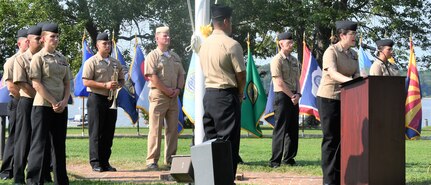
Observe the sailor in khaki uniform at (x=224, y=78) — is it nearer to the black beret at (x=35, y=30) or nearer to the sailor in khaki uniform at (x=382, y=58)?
the black beret at (x=35, y=30)

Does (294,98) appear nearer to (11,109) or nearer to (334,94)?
(334,94)

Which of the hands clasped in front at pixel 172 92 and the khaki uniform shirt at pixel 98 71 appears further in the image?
the hands clasped in front at pixel 172 92

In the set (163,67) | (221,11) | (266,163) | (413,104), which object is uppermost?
(221,11)

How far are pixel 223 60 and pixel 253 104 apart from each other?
32.6ft

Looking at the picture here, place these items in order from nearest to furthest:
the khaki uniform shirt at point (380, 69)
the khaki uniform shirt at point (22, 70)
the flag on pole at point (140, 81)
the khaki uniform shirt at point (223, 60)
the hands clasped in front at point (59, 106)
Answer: the khaki uniform shirt at point (223, 60)
the hands clasped in front at point (59, 106)
the khaki uniform shirt at point (22, 70)
the khaki uniform shirt at point (380, 69)
the flag on pole at point (140, 81)

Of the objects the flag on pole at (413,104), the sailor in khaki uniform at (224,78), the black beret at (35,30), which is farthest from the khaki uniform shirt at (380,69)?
the flag on pole at (413,104)

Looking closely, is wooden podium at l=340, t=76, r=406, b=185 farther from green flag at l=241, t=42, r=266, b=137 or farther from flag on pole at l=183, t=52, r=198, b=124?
green flag at l=241, t=42, r=266, b=137

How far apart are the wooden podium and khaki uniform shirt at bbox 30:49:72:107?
3.23 metres

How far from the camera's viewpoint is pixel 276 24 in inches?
1566

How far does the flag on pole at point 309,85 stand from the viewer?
21.0 metres

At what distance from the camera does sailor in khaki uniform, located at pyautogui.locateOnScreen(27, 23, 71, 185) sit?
985 centimetres

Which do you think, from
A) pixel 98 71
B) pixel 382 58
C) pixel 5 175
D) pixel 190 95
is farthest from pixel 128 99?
pixel 382 58

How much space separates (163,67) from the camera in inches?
512

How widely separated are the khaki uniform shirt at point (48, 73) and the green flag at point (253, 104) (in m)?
8.45
